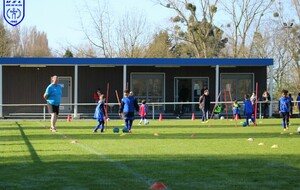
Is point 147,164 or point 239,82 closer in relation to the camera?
point 147,164

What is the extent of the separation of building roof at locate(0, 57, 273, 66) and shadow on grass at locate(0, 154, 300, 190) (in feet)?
89.1

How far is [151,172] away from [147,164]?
1229mm

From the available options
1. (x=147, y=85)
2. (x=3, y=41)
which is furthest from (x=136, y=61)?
(x=3, y=41)

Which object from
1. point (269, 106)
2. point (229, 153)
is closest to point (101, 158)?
point (229, 153)

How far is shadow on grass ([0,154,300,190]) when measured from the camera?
9.66m

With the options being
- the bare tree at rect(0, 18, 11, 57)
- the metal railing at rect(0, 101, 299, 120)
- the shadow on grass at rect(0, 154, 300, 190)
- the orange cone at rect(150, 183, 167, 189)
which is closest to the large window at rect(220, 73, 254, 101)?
the metal railing at rect(0, 101, 299, 120)

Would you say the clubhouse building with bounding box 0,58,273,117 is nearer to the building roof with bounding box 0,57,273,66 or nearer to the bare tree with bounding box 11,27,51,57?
the building roof with bounding box 0,57,273,66

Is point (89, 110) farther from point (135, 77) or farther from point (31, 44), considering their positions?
point (31, 44)

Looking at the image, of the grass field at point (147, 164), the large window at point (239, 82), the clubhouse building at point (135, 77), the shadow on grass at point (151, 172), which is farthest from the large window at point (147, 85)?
the shadow on grass at point (151, 172)

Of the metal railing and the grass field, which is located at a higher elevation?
the metal railing

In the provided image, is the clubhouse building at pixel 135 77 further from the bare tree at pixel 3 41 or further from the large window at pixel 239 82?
the bare tree at pixel 3 41

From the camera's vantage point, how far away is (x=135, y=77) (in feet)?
142

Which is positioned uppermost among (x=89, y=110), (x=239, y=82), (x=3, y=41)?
(x=3, y=41)

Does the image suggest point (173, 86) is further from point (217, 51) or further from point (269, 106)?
point (217, 51)
